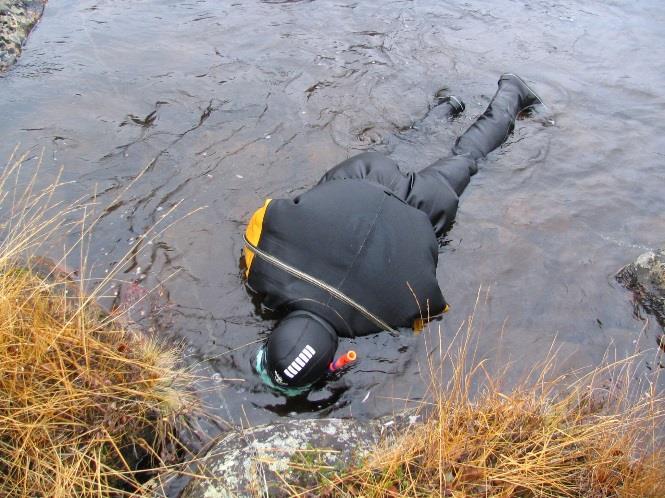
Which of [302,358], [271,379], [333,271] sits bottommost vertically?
[271,379]

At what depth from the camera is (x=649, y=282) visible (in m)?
4.57

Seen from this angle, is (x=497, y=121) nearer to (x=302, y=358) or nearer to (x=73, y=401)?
(x=302, y=358)

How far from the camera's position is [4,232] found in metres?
4.52

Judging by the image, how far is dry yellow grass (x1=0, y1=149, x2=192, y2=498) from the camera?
2.43 m

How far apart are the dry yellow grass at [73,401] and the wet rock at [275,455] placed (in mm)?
292

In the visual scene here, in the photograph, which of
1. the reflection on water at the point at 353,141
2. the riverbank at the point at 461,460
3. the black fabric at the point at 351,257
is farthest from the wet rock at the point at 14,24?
the riverbank at the point at 461,460

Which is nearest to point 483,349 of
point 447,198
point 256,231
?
point 447,198

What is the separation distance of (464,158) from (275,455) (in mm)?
3521

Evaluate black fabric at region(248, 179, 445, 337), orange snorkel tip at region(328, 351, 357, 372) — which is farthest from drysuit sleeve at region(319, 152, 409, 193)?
orange snorkel tip at region(328, 351, 357, 372)

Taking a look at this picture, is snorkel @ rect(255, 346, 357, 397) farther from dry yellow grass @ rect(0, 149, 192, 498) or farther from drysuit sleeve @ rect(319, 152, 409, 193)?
drysuit sleeve @ rect(319, 152, 409, 193)

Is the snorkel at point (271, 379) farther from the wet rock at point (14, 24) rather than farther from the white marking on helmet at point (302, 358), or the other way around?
the wet rock at point (14, 24)

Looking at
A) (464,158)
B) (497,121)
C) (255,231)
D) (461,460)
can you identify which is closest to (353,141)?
(464,158)

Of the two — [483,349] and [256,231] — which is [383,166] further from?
[483,349]

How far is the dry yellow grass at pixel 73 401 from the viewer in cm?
243
